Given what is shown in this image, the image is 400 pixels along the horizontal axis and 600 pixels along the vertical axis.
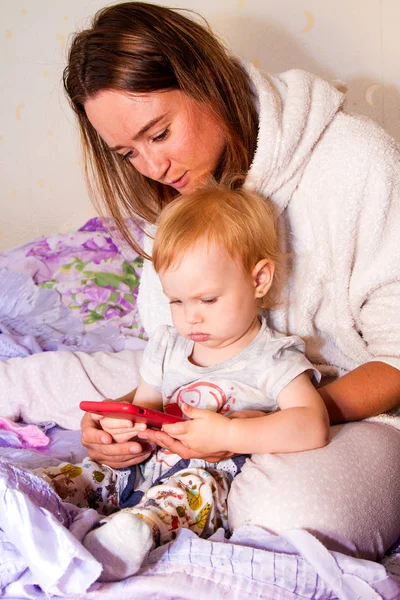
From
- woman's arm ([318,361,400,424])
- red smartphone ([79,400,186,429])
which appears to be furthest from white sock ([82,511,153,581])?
woman's arm ([318,361,400,424])

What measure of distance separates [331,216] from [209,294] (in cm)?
30

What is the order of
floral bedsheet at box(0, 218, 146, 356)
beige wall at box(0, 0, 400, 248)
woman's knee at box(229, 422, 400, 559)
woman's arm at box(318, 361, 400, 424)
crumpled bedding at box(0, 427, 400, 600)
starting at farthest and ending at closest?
beige wall at box(0, 0, 400, 248) → floral bedsheet at box(0, 218, 146, 356) → woman's arm at box(318, 361, 400, 424) → woman's knee at box(229, 422, 400, 559) → crumpled bedding at box(0, 427, 400, 600)

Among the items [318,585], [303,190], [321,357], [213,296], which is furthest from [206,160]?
[318,585]

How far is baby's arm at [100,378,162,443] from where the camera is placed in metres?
1.10

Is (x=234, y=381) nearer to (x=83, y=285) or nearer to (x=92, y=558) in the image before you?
(x=92, y=558)

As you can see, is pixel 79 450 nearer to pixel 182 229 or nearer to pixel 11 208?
pixel 182 229

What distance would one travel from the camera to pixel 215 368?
1210 millimetres

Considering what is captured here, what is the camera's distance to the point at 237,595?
0.89m

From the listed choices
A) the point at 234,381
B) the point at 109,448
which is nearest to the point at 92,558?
the point at 109,448

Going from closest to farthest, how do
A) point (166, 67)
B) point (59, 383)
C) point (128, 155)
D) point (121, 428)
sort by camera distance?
point (121, 428), point (166, 67), point (128, 155), point (59, 383)

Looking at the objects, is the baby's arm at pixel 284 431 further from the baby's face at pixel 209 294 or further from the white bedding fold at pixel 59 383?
the white bedding fold at pixel 59 383

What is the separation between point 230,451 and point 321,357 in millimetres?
336

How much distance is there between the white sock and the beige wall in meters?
1.45

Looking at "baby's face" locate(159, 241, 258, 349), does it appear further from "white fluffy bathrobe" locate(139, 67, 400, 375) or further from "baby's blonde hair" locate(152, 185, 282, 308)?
"white fluffy bathrobe" locate(139, 67, 400, 375)
